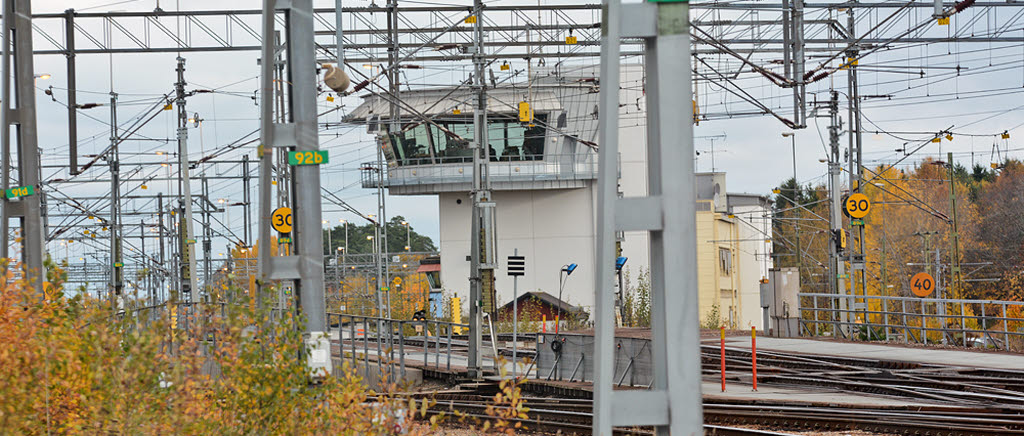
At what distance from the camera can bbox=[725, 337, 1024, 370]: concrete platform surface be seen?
22.2m

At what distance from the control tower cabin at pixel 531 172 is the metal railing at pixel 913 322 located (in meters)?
15.2

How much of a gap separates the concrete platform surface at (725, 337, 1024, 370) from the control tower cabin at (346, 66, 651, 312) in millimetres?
25956

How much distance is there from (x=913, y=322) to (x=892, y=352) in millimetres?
43668

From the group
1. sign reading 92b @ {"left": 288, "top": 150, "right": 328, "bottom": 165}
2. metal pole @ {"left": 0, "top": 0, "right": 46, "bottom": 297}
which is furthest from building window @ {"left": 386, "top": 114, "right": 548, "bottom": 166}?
sign reading 92b @ {"left": 288, "top": 150, "right": 328, "bottom": 165}

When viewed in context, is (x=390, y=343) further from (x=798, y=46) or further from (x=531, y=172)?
(x=531, y=172)

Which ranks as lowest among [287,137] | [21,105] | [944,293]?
[944,293]

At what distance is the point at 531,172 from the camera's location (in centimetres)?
5788

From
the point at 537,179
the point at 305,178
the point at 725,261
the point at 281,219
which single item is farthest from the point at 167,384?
the point at 725,261

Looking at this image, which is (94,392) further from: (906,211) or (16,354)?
(906,211)

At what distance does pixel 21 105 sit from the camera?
12500 millimetres

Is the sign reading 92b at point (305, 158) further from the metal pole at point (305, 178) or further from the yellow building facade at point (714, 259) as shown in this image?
the yellow building facade at point (714, 259)

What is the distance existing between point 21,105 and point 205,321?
6.19m

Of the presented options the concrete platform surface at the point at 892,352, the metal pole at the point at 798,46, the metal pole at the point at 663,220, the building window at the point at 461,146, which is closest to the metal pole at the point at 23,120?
the metal pole at the point at 663,220

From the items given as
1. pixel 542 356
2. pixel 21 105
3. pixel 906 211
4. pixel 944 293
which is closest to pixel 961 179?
pixel 906 211
